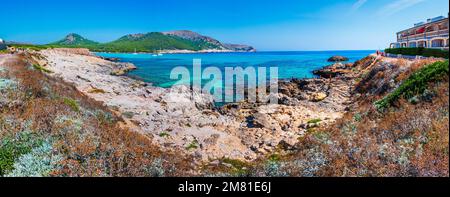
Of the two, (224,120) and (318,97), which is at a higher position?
(318,97)

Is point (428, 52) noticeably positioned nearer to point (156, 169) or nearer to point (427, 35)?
point (427, 35)

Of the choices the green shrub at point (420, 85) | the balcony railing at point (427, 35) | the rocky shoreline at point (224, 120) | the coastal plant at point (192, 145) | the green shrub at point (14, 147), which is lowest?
the coastal plant at point (192, 145)

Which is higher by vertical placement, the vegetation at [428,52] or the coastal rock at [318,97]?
the vegetation at [428,52]

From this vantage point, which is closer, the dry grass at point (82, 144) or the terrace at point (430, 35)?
the dry grass at point (82, 144)

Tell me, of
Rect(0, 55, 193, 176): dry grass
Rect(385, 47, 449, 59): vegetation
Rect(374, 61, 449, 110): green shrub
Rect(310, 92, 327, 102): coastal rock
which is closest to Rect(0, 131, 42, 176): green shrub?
Rect(0, 55, 193, 176): dry grass

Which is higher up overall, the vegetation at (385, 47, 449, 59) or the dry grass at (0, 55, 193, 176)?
the vegetation at (385, 47, 449, 59)

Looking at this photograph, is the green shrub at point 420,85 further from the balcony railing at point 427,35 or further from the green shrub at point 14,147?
the balcony railing at point 427,35

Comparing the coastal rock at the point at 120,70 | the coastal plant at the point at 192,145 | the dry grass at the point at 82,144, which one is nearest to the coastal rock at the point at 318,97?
the coastal plant at the point at 192,145

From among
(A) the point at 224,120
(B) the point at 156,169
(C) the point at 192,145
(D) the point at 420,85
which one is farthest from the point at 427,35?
(B) the point at 156,169

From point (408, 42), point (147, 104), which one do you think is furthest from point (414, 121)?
point (408, 42)

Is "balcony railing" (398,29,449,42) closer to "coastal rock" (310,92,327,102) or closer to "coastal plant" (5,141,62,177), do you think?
"coastal rock" (310,92,327,102)

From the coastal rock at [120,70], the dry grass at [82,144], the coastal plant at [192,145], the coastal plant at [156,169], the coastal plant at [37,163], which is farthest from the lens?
the coastal rock at [120,70]

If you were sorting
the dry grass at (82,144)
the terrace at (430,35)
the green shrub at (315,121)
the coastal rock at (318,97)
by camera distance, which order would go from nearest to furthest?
1. the dry grass at (82,144)
2. the green shrub at (315,121)
3. the coastal rock at (318,97)
4. the terrace at (430,35)

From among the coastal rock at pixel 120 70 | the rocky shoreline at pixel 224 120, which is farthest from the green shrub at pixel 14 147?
the coastal rock at pixel 120 70
